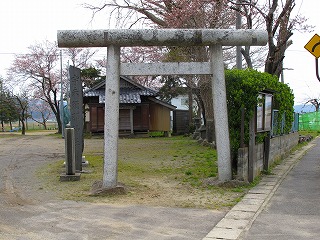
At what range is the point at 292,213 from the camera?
23.0 feet

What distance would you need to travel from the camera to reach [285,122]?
15.8 meters

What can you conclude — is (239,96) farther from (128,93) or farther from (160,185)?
(128,93)

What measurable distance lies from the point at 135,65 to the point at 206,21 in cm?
1019

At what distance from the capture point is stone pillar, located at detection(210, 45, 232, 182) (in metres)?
9.28

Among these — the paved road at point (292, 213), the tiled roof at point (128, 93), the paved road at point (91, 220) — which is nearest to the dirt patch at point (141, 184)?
the paved road at point (91, 220)

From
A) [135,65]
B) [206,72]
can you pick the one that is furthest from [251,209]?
[135,65]

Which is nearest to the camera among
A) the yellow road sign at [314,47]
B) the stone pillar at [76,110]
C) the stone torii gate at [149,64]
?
the stone torii gate at [149,64]

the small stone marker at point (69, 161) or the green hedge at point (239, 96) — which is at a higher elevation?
the green hedge at point (239, 96)

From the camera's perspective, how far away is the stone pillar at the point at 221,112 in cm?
928

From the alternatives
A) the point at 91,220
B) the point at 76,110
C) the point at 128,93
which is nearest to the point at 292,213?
the point at 91,220

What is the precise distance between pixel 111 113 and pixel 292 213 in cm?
416

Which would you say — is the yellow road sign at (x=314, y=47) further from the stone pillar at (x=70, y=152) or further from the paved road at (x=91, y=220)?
the stone pillar at (x=70, y=152)

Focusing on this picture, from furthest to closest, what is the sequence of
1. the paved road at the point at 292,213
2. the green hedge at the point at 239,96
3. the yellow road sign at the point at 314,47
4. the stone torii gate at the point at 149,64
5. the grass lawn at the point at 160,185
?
the yellow road sign at the point at 314,47, the green hedge at the point at 239,96, the stone torii gate at the point at 149,64, the grass lawn at the point at 160,185, the paved road at the point at 292,213

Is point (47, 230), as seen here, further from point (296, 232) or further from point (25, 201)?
point (296, 232)
